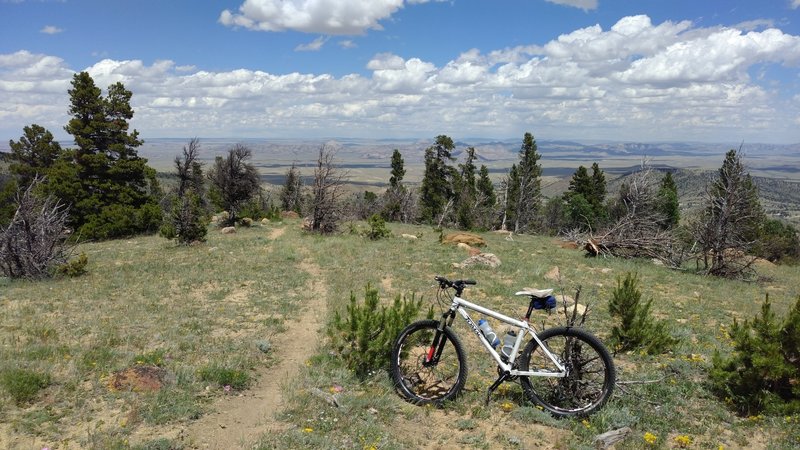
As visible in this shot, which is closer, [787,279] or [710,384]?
[710,384]

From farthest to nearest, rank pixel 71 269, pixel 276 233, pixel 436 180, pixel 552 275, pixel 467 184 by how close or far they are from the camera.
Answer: pixel 467 184
pixel 436 180
pixel 276 233
pixel 552 275
pixel 71 269

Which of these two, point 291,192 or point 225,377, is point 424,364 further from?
point 291,192

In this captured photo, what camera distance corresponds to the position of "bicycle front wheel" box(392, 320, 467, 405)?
19.8 feet

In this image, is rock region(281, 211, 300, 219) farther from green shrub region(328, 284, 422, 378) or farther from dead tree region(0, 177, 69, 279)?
green shrub region(328, 284, 422, 378)

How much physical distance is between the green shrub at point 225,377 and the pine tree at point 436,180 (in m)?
42.8

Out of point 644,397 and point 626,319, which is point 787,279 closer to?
point 626,319

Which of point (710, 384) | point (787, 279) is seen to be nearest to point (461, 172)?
point (787, 279)

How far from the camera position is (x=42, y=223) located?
15016 mm

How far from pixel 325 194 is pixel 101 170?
1717 cm

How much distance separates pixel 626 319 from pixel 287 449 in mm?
6459

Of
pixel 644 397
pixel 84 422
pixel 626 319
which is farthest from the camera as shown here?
pixel 626 319

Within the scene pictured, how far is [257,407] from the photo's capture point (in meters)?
6.09

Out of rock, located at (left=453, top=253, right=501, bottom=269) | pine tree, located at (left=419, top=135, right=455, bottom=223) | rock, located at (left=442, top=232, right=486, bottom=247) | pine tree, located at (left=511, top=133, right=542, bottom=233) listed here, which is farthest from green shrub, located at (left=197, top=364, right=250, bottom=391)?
pine tree, located at (left=511, top=133, right=542, bottom=233)

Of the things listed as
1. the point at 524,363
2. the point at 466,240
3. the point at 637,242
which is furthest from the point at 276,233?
the point at 524,363
